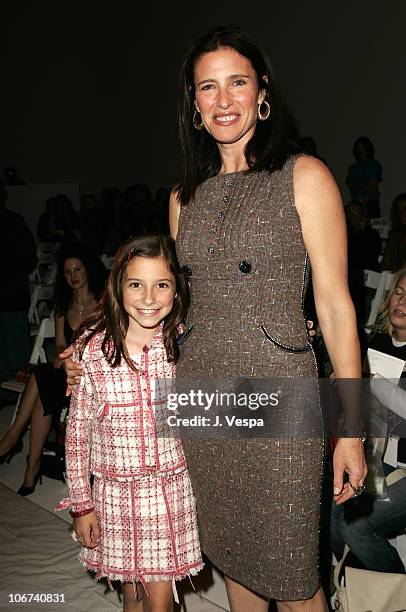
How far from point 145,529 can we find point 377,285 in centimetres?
315

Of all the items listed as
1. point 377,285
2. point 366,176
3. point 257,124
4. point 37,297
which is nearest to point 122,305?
point 257,124

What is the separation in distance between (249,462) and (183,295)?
1.50ft

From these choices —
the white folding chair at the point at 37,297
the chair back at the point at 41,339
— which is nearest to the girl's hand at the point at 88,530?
the chair back at the point at 41,339

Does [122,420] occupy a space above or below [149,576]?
above

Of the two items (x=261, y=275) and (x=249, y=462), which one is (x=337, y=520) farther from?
(x=261, y=275)

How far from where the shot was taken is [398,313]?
9.15 ft

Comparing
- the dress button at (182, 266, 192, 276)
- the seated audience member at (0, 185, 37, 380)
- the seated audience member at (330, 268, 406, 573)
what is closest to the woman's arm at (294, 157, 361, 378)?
the dress button at (182, 266, 192, 276)

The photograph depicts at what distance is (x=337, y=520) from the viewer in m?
2.50

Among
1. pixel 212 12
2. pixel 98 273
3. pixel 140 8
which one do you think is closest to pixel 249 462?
pixel 98 273

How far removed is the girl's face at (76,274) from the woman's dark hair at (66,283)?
24 mm

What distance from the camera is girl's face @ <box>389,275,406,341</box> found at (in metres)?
2.78

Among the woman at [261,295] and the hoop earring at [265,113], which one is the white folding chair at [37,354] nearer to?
the woman at [261,295]

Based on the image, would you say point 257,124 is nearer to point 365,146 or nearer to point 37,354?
point 37,354

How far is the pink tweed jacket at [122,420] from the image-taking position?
6.22 ft
